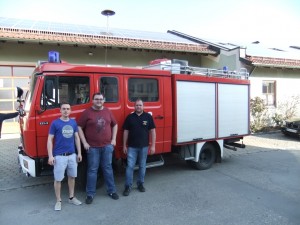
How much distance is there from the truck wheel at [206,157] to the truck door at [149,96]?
1352 mm

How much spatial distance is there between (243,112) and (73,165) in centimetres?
508

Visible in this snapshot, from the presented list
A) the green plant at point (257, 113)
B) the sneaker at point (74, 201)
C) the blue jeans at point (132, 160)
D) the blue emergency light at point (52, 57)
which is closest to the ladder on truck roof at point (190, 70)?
the blue jeans at point (132, 160)

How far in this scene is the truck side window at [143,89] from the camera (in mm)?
5801

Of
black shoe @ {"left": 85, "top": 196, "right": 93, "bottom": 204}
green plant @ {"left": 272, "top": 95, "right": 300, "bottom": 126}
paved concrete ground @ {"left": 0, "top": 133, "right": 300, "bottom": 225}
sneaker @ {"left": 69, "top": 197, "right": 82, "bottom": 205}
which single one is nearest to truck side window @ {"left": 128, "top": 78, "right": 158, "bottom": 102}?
paved concrete ground @ {"left": 0, "top": 133, "right": 300, "bottom": 225}

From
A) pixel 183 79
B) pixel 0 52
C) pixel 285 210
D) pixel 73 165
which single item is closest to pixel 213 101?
pixel 183 79

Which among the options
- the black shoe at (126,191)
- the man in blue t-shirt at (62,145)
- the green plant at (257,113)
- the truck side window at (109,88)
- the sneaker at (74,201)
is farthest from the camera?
the green plant at (257,113)

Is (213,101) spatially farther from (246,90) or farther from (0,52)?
A: (0,52)

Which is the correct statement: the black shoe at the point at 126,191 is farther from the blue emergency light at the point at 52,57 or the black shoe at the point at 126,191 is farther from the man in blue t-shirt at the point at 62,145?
the blue emergency light at the point at 52,57

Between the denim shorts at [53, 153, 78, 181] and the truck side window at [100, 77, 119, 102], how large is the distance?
1368mm

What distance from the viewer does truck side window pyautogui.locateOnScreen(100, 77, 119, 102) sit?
216 inches

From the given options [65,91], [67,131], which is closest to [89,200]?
[67,131]

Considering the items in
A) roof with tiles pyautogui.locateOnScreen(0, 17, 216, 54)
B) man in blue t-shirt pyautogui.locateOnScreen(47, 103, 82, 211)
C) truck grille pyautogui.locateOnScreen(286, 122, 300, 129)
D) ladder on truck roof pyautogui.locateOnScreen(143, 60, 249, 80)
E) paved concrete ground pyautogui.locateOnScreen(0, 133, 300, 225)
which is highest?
roof with tiles pyautogui.locateOnScreen(0, 17, 216, 54)

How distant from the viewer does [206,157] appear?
7332 millimetres

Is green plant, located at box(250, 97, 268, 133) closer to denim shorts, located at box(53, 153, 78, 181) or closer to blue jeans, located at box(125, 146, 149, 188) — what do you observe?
blue jeans, located at box(125, 146, 149, 188)
